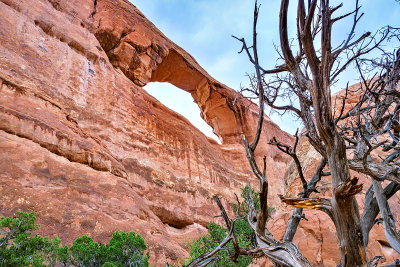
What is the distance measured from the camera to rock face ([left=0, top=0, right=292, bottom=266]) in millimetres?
11195

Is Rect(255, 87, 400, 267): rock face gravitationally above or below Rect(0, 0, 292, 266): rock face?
below

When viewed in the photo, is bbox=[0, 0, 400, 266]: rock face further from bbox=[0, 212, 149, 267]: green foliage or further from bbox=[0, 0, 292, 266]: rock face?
bbox=[0, 212, 149, 267]: green foliage

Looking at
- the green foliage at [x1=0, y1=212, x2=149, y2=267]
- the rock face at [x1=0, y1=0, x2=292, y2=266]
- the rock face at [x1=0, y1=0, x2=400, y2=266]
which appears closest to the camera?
the green foliage at [x1=0, y1=212, x2=149, y2=267]

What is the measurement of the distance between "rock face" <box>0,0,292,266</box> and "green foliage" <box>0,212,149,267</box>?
9.99 ft

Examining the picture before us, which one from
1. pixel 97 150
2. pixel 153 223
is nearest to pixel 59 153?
pixel 97 150

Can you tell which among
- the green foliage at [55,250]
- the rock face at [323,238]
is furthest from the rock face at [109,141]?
the green foliage at [55,250]

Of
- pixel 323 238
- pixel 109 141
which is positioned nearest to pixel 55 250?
pixel 323 238

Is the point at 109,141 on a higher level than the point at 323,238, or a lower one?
higher

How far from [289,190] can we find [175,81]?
22.8 m

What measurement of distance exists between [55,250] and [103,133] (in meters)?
12.0

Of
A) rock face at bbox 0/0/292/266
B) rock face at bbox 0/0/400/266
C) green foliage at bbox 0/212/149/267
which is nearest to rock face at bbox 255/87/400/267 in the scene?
rock face at bbox 0/0/400/266

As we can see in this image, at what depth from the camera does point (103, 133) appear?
18156 millimetres

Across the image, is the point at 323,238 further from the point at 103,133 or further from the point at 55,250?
the point at 103,133

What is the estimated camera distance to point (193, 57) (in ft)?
113
